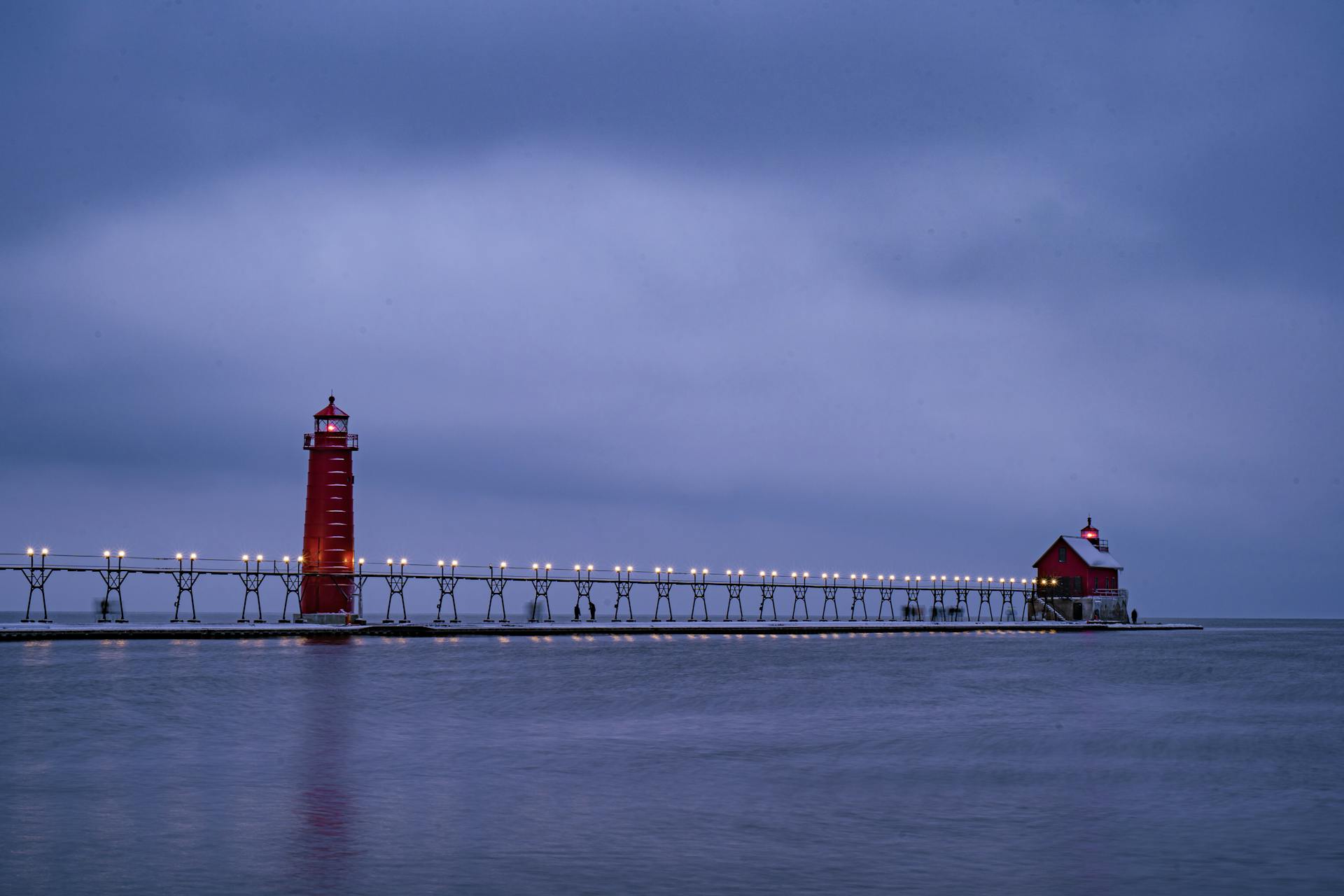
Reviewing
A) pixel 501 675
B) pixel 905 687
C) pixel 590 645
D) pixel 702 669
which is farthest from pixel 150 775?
pixel 590 645

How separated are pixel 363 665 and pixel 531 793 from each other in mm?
33044

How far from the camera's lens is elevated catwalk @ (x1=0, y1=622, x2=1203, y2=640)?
2554 inches

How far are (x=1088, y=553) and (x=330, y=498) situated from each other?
72117mm

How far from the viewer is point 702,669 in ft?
168

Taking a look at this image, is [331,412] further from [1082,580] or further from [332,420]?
[1082,580]

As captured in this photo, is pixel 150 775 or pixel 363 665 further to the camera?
pixel 363 665

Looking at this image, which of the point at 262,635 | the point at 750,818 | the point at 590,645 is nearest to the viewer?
the point at 750,818

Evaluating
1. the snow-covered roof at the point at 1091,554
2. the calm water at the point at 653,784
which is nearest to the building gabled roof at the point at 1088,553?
the snow-covered roof at the point at 1091,554

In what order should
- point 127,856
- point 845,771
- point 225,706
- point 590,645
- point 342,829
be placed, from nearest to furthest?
point 127,856
point 342,829
point 845,771
point 225,706
point 590,645

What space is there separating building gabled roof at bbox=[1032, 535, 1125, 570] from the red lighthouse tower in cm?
6844

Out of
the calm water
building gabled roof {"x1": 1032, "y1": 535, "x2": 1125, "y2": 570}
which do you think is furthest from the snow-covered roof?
the calm water

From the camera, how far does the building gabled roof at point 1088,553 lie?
357 ft

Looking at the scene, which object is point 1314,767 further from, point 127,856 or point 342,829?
point 127,856

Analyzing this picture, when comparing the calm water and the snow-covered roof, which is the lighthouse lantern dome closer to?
the calm water
